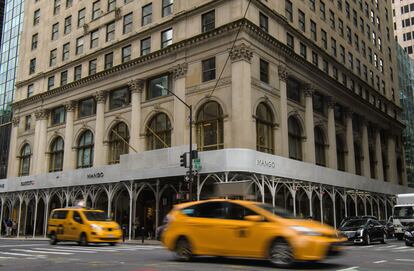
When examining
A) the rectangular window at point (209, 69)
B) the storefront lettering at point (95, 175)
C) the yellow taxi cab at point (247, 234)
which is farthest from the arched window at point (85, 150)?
the yellow taxi cab at point (247, 234)

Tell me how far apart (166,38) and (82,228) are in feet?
65.7

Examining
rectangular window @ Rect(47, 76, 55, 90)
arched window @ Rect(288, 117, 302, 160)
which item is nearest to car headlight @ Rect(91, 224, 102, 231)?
arched window @ Rect(288, 117, 302, 160)

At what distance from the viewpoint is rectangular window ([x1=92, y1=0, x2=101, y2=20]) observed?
44.0m

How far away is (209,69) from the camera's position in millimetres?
33156

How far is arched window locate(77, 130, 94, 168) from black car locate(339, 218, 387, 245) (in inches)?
963

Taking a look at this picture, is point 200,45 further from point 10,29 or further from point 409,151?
point 409,151

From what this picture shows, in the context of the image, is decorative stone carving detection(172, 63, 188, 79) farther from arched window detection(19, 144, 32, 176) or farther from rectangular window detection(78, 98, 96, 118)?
arched window detection(19, 144, 32, 176)

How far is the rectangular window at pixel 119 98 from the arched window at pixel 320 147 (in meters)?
17.1

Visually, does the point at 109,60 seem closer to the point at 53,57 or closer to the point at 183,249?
the point at 53,57

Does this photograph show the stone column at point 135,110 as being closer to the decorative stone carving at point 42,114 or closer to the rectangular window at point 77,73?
the rectangular window at point 77,73

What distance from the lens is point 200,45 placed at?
3375 cm

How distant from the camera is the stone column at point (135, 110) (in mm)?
36906

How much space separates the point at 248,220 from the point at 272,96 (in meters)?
23.3

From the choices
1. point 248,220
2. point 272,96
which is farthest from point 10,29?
point 248,220
